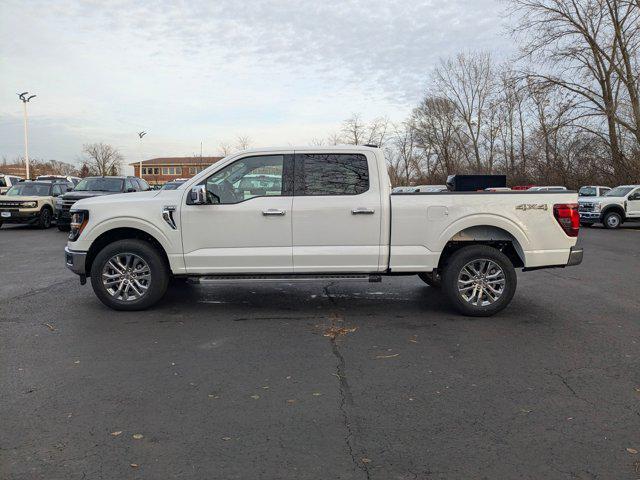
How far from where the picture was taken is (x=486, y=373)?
15.0 ft

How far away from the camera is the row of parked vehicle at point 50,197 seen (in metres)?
17.6

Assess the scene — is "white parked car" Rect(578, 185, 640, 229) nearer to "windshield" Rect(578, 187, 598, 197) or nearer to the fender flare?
"windshield" Rect(578, 187, 598, 197)

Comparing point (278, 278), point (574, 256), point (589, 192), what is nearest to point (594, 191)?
point (589, 192)

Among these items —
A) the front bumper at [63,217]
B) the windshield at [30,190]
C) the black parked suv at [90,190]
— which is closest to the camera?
the black parked suv at [90,190]

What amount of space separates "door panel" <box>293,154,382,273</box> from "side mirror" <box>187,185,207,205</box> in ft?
3.52

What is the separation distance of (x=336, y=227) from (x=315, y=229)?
255 millimetres

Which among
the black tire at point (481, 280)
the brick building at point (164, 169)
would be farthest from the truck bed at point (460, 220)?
the brick building at point (164, 169)

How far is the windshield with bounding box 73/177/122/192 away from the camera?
18.2 meters

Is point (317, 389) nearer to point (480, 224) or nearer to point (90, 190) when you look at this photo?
point (480, 224)

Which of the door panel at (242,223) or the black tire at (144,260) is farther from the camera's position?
the black tire at (144,260)

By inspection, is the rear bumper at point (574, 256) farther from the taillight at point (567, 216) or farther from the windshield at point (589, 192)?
the windshield at point (589, 192)

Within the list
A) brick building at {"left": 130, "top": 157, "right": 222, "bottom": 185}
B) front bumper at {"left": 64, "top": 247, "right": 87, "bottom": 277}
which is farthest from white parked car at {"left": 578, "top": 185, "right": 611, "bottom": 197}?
brick building at {"left": 130, "top": 157, "right": 222, "bottom": 185}

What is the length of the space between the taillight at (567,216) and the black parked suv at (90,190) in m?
14.4

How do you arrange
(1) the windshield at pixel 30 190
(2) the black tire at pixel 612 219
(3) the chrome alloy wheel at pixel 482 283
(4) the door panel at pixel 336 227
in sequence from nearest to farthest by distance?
(4) the door panel at pixel 336 227 < (3) the chrome alloy wheel at pixel 482 283 < (1) the windshield at pixel 30 190 < (2) the black tire at pixel 612 219
